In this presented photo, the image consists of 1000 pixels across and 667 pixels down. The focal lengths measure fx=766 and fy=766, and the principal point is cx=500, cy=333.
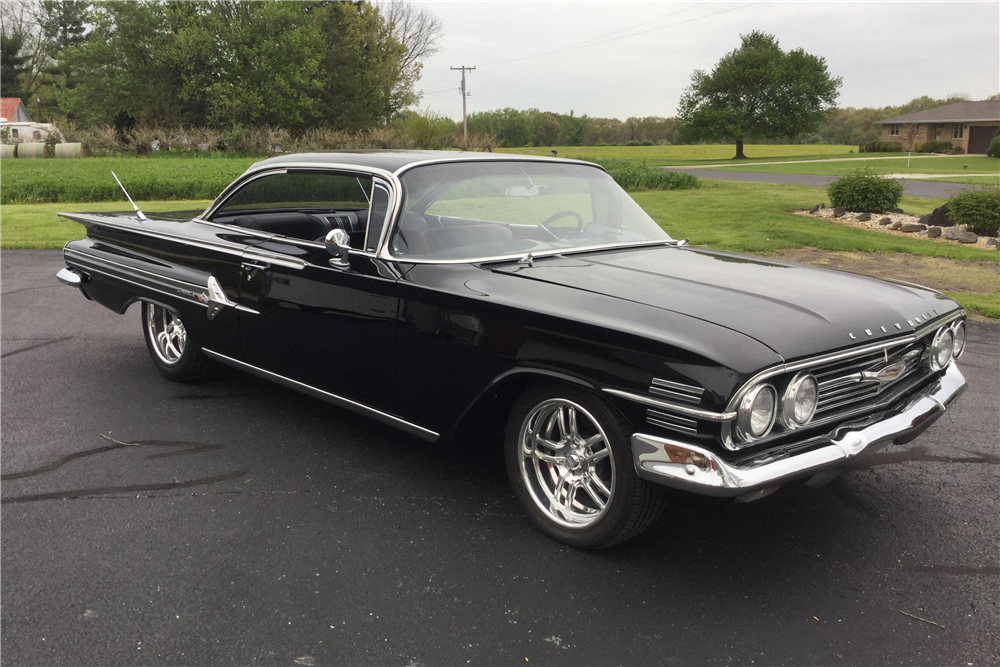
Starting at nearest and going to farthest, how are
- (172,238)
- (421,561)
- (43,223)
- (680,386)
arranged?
(680,386)
(421,561)
(172,238)
(43,223)

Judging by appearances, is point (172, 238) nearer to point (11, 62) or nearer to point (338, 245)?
point (338, 245)

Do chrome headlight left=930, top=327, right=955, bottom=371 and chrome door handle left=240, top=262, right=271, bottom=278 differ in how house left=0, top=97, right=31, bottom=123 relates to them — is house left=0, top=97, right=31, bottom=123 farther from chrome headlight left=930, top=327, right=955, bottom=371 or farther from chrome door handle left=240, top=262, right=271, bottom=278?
chrome headlight left=930, top=327, right=955, bottom=371

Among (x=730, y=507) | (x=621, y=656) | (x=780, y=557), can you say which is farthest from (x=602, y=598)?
(x=730, y=507)

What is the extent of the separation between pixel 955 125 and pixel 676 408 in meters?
87.0

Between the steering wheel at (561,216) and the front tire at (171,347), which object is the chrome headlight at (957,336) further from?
the front tire at (171,347)

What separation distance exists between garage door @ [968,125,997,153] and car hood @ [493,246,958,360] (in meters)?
80.9

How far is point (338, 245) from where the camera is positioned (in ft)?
11.7

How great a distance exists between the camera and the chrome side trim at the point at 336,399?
3507 millimetres

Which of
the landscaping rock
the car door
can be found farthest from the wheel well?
the landscaping rock

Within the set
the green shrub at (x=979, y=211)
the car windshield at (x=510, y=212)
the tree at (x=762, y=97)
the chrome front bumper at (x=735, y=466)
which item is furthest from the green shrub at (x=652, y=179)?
the tree at (x=762, y=97)

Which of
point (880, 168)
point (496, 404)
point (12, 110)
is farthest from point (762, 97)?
point (496, 404)

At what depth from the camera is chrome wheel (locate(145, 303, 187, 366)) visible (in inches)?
201

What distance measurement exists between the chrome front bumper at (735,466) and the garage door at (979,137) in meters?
81.8

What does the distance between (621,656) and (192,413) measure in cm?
320
